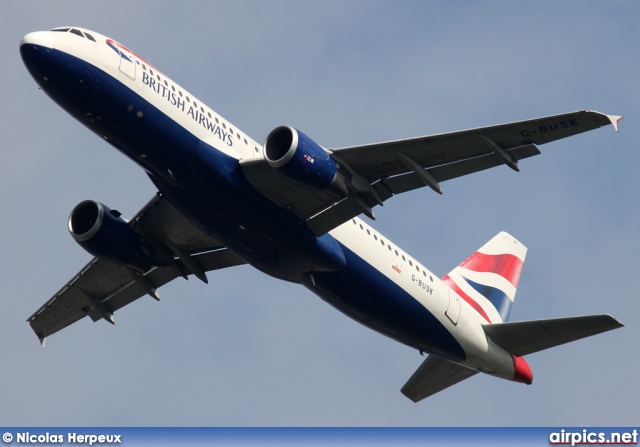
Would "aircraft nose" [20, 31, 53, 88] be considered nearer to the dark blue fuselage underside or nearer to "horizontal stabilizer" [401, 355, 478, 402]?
the dark blue fuselage underside

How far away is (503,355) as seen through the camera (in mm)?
43938

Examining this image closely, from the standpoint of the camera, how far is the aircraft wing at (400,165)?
117 feet

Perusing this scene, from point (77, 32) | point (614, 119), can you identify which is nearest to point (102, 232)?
point (77, 32)

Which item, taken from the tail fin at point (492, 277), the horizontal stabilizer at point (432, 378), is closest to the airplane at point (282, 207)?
the horizontal stabilizer at point (432, 378)

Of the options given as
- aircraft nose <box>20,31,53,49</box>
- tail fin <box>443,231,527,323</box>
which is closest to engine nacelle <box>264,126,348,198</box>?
aircraft nose <box>20,31,53,49</box>

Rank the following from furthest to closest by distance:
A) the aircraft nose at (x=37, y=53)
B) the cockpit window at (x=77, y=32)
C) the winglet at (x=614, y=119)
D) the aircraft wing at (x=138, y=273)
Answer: the aircraft wing at (x=138, y=273), the cockpit window at (x=77, y=32), the aircraft nose at (x=37, y=53), the winglet at (x=614, y=119)

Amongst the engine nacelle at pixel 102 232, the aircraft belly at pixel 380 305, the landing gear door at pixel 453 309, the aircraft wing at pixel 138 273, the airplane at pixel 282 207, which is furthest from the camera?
the landing gear door at pixel 453 309

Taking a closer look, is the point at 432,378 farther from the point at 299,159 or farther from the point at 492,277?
the point at 299,159

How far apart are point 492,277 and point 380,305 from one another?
30.9ft

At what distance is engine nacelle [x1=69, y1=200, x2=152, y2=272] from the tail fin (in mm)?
13167

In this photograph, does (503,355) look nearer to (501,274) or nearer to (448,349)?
(448,349)

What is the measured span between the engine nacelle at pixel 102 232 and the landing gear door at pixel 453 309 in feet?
39.0

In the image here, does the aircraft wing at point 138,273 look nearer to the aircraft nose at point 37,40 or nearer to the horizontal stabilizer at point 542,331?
the aircraft nose at point 37,40

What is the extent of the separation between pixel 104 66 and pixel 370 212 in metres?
9.86
